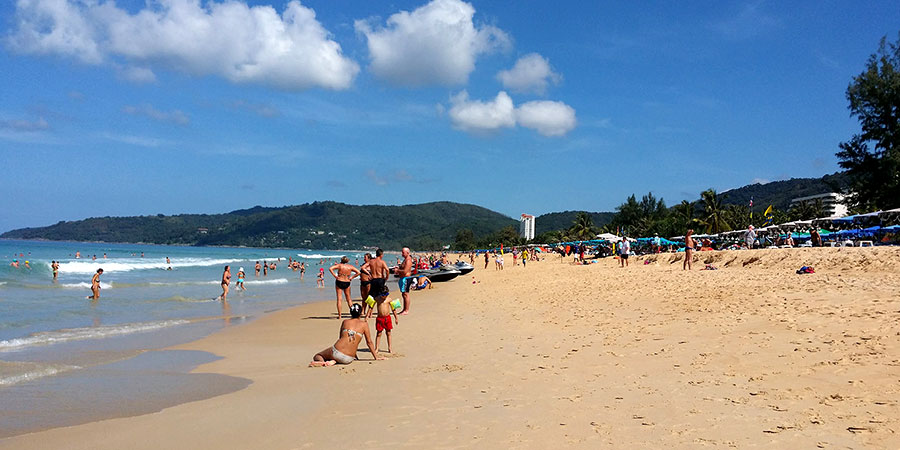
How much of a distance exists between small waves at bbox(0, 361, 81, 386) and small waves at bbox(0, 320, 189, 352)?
5.96 ft

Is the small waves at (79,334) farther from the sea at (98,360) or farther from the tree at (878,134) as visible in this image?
the tree at (878,134)

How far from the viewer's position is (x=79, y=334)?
10469mm

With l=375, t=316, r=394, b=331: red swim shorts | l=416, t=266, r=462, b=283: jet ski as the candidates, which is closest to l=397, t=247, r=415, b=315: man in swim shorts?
l=375, t=316, r=394, b=331: red swim shorts

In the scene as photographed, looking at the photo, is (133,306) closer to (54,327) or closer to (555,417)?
(54,327)

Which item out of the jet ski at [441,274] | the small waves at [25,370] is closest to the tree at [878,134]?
the jet ski at [441,274]

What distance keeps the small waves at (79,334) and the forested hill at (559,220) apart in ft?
538

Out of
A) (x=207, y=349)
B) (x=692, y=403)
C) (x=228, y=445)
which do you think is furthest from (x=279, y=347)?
(x=692, y=403)

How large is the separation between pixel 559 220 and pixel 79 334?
178 m

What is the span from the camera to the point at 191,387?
6426 mm

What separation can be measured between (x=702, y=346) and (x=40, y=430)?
689 cm

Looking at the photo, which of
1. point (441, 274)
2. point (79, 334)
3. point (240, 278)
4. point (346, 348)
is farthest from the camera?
point (441, 274)

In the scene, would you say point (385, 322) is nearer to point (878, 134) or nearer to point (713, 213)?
point (878, 134)

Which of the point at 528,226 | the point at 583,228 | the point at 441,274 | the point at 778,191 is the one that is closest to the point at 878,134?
the point at 441,274

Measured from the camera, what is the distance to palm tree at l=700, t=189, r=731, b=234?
55.2 m
